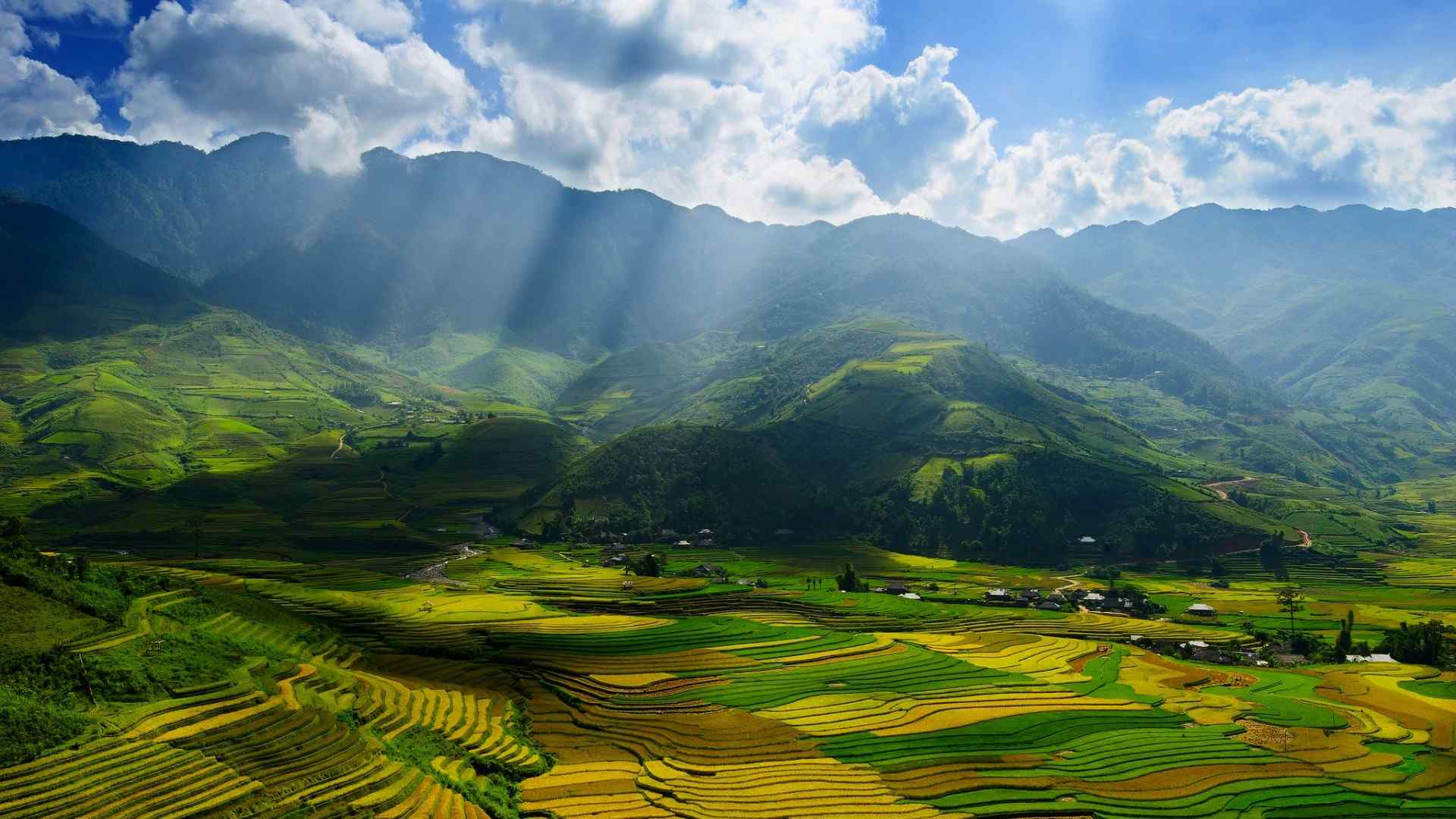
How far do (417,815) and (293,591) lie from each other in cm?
6310

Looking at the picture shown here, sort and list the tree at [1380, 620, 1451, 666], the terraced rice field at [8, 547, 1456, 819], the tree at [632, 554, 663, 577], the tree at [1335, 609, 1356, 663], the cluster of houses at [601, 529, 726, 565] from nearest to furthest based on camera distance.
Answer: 1. the terraced rice field at [8, 547, 1456, 819]
2. the tree at [1380, 620, 1451, 666]
3. the tree at [1335, 609, 1356, 663]
4. the tree at [632, 554, 663, 577]
5. the cluster of houses at [601, 529, 726, 565]

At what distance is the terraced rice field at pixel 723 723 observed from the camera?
42.2 metres

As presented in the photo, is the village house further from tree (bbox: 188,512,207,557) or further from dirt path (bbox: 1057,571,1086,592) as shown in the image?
tree (bbox: 188,512,207,557)

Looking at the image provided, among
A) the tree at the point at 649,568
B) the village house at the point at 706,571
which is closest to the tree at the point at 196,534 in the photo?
the tree at the point at 649,568

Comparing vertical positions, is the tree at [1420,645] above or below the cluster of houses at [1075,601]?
above

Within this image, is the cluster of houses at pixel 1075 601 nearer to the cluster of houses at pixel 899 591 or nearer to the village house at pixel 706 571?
the cluster of houses at pixel 899 591

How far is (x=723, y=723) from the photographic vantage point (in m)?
59.7

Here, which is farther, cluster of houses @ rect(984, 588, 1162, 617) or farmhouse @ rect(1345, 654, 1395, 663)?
cluster of houses @ rect(984, 588, 1162, 617)

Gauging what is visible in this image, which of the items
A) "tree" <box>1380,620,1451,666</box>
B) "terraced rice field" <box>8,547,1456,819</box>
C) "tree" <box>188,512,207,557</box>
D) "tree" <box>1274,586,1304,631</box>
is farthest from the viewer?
"tree" <box>188,512,207,557</box>

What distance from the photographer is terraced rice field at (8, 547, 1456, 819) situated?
4219 cm

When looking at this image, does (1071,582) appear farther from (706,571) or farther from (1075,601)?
(706,571)

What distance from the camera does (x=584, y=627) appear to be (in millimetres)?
80312

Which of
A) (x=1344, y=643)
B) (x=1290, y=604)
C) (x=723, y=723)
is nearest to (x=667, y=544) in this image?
(x=723, y=723)

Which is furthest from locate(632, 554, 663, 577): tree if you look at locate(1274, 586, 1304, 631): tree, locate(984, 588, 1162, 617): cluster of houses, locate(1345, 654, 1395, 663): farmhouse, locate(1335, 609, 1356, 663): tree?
locate(1345, 654, 1395, 663): farmhouse
